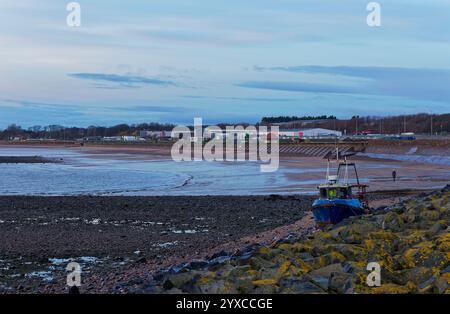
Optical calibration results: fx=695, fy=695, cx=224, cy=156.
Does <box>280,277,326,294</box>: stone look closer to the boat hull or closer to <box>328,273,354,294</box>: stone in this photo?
<box>328,273,354,294</box>: stone

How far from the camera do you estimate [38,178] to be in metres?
52.5

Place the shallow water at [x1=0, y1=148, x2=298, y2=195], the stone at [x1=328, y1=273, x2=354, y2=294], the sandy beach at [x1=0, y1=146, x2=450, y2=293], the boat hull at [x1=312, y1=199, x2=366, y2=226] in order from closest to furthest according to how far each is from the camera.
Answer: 1. the stone at [x1=328, y1=273, x2=354, y2=294]
2. the sandy beach at [x1=0, y1=146, x2=450, y2=293]
3. the boat hull at [x1=312, y1=199, x2=366, y2=226]
4. the shallow water at [x1=0, y1=148, x2=298, y2=195]

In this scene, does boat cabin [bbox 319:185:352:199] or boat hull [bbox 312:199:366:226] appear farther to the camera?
boat cabin [bbox 319:185:352:199]

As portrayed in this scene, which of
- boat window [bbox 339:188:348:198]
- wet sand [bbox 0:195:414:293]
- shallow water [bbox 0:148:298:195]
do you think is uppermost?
boat window [bbox 339:188:348:198]

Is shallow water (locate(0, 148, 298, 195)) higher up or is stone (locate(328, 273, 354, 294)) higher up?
stone (locate(328, 273, 354, 294))

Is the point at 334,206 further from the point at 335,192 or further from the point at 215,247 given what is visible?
the point at 215,247

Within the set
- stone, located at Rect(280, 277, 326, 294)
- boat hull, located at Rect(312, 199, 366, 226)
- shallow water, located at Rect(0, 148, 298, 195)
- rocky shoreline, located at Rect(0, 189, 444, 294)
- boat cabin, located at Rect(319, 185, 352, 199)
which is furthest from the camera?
shallow water, located at Rect(0, 148, 298, 195)

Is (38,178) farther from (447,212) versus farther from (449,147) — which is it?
(449,147)

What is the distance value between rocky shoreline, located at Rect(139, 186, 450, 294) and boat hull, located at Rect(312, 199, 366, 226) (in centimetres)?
506

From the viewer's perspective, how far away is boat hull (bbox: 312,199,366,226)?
766 inches

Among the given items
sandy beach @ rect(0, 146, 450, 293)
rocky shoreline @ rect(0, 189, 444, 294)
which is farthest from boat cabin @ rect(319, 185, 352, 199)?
rocky shoreline @ rect(0, 189, 444, 294)

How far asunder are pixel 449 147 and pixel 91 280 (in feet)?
260

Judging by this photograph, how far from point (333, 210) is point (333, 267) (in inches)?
370

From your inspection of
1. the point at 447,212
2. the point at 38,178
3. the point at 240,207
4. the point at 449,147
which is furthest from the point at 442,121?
the point at 447,212
